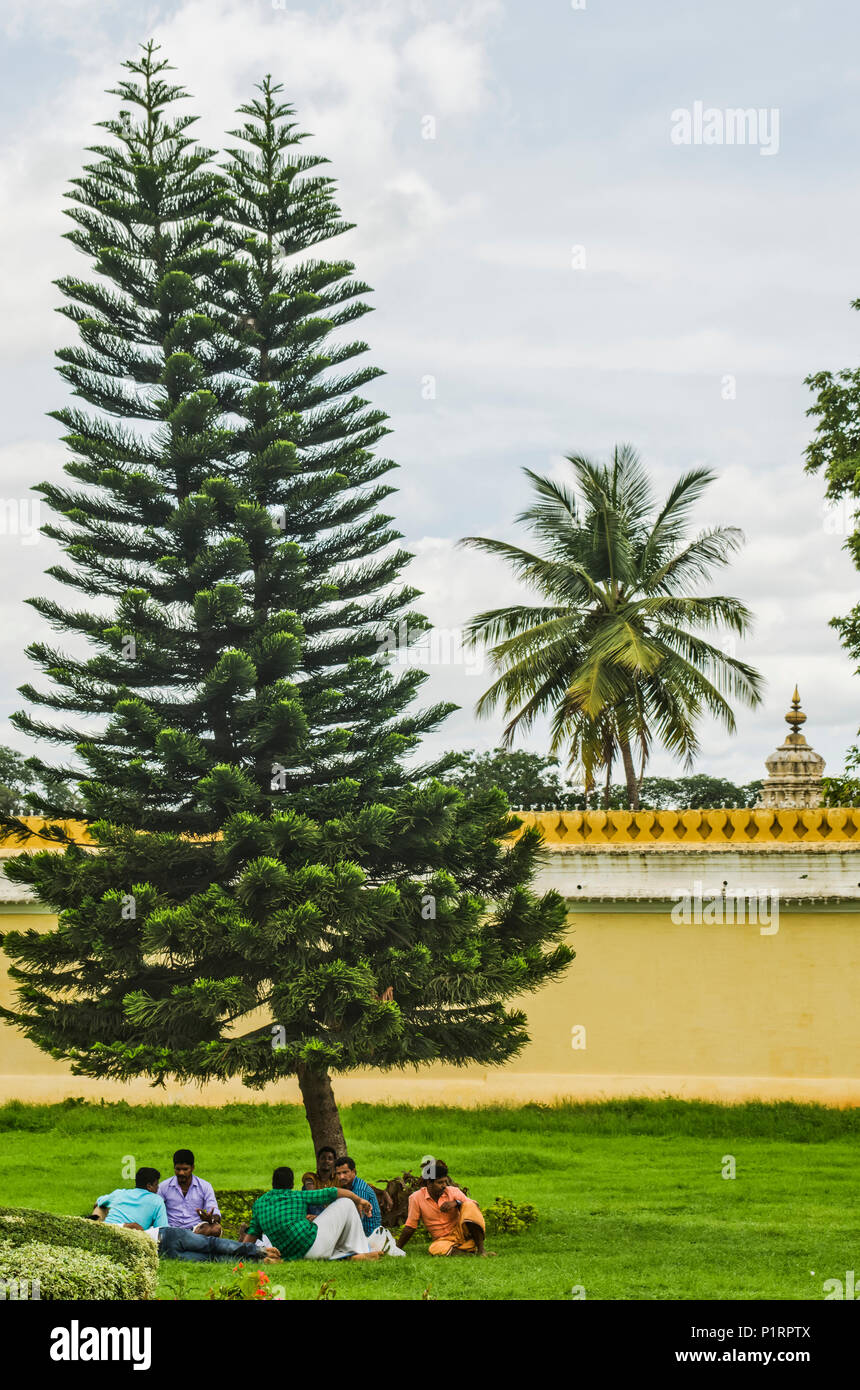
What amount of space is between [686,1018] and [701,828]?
1.60 meters

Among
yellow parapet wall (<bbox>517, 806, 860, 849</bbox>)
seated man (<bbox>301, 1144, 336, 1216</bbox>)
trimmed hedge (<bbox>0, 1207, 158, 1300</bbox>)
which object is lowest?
seated man (<bbox>301, 1144, 336, 1216</bbox>)

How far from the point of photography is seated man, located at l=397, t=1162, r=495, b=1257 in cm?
837

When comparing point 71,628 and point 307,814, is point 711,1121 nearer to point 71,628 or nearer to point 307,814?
point 307,814

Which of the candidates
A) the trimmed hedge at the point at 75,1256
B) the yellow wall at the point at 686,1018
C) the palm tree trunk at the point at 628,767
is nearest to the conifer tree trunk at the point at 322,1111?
the trimmed hedge at the point at 75,1256

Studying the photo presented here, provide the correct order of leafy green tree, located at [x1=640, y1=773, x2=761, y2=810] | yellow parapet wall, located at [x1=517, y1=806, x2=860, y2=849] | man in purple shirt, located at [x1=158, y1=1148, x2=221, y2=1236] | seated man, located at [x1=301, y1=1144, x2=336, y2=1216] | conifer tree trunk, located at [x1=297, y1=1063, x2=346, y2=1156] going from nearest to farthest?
man in purple shirt, located at [x1=158, y1=1148, x2=221, y2=1236]
seated man, located at [x1=301, y1=1144, x2=336, y2=1216]
conifer tree trunk, located at [x1=297, y1=1063, x2=346, y2=1156]
yellow parapet wall, located at [x1=517, y1=806, x2=860, y2=849]
leafy green tree, located at [x1=640, y1=773, x2=761, y2=810]

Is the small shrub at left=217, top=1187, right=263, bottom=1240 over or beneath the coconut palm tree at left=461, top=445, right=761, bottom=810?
beneath

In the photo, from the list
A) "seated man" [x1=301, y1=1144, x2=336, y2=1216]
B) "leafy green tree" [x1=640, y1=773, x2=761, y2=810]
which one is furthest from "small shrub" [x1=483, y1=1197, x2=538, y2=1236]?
"leafy green tree" [x1=640, y1=773, x2=761, y2=810]

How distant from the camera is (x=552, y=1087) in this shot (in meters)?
12.8

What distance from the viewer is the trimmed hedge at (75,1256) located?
5.45 meters

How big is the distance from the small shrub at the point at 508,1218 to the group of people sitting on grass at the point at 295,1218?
0.58 metres

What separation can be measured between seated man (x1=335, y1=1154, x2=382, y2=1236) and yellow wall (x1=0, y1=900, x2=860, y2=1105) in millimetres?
4443

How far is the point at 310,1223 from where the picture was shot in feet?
27.3

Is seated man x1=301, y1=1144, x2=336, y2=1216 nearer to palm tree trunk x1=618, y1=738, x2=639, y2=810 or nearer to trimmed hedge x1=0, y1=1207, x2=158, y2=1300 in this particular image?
trimmed hedge x1=0, y1=1207, x2=158, y2=1300

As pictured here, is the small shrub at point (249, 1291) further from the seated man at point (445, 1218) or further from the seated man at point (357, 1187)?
the seated man at point (445, 1218)
